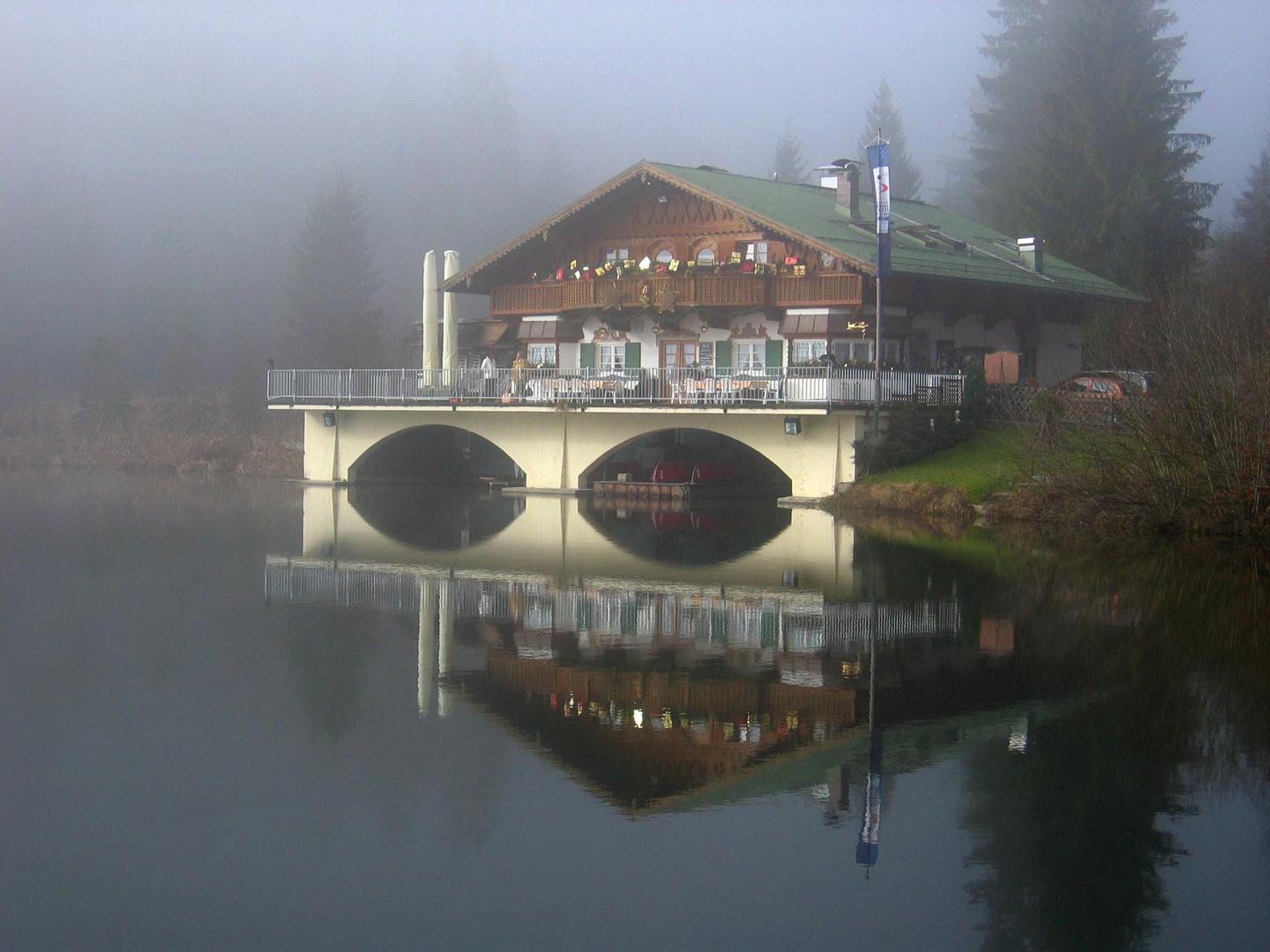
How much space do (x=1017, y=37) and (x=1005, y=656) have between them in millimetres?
66707

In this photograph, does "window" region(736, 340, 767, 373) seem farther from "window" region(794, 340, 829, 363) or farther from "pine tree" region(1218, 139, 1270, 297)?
"pine tree" region(1218, 139, 1270, 297)

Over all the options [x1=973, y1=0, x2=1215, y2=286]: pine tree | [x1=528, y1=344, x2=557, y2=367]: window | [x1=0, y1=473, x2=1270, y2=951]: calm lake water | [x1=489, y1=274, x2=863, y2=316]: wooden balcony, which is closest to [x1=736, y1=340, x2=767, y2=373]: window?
[x1=489, y1=274, x2=863, y2=316]: wooden balcony

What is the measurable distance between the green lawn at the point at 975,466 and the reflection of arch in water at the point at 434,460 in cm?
1607

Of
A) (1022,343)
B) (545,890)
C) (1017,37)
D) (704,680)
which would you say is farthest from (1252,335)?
(1017,37)

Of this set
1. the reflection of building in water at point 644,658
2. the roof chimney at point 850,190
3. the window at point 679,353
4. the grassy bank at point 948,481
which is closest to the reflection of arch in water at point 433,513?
the reflection of building in water at point 644,658

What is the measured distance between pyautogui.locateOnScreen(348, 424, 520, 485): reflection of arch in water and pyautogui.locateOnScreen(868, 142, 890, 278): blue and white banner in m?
16.1

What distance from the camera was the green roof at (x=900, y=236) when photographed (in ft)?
128

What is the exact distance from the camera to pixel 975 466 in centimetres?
3391

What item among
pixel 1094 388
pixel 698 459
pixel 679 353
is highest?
pixel 679 353

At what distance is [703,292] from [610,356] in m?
5.19

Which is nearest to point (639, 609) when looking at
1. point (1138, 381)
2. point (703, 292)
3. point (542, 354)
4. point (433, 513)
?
point (1138, 381)

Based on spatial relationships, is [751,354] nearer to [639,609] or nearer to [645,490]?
[645,490]

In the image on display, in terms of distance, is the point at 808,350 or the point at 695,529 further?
the point at 808,350

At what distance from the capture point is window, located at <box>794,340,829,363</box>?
39375mm
